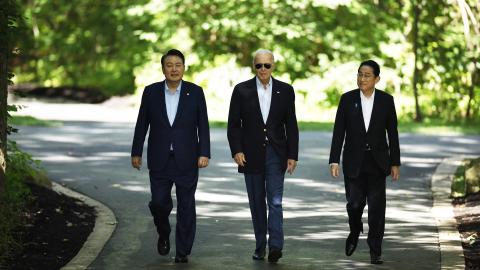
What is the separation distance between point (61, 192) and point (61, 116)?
1360cm

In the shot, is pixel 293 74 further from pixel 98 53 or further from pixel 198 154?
pixel 198 154

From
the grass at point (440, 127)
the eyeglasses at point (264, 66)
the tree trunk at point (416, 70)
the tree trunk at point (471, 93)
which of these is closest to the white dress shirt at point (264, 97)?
the eyeglasses at point (264, 66)

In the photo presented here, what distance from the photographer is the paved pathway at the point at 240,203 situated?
9.67 m

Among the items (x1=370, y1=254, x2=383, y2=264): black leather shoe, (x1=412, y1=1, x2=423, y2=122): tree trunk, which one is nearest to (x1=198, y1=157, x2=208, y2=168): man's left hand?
(x1=370, y1=254, x2=383, y2=264): black leather shoe

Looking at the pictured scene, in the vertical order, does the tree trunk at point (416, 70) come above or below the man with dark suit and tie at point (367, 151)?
above

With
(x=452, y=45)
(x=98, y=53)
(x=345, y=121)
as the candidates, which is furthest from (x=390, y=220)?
(x=98, y=53)

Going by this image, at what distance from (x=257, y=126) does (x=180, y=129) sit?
62 centimetres

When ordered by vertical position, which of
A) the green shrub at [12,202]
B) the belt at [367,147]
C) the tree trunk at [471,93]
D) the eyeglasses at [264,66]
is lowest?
the green shrub at [12,202]

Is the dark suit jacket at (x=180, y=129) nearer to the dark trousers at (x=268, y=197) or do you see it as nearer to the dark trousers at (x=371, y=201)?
the dark trousers at (x=268, y=197)

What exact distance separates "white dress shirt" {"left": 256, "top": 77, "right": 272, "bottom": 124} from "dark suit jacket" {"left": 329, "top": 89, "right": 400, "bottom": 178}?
571 mm

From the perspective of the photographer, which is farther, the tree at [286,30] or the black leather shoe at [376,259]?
the tree at [286,30]

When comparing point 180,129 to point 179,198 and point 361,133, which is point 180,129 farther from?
point 361,133

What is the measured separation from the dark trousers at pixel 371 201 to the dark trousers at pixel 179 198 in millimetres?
1269

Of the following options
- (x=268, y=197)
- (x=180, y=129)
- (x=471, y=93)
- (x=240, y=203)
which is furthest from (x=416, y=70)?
(x=180, y=129)
